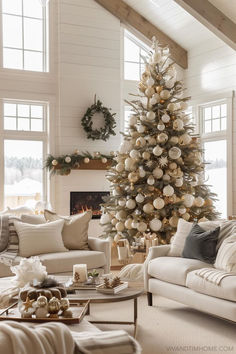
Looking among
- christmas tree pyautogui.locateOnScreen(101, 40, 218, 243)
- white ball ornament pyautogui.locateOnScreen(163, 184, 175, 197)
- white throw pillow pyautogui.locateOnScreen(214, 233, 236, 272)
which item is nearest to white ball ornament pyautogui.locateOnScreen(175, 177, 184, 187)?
christmas tree pyautogui.locateOnScreen(101, 40, 218, 243)

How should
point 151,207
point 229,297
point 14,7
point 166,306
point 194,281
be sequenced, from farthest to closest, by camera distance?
point 14,7 < point 151,207 < point 166,306 < point 194,281 < point 229,297

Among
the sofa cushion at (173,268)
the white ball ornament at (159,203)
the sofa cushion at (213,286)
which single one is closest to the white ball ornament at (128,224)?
the white ball ornament at (159,203)

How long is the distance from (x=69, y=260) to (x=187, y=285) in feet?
4.63

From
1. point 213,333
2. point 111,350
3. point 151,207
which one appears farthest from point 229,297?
point 151,207

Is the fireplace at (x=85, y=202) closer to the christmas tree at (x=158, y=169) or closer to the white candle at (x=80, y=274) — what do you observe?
the christmas tree at (x=158, y=169)

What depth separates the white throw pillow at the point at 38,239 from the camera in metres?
5.30

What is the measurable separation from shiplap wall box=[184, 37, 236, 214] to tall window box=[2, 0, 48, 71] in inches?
109

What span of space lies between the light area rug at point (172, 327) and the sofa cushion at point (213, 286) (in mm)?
326

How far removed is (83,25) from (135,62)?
129 cm

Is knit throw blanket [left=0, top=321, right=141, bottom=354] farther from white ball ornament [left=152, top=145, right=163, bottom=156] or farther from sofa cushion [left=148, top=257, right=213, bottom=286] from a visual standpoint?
white ball ornament [left=152, top=145, right=163, bottom=156]

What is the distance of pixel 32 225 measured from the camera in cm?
551

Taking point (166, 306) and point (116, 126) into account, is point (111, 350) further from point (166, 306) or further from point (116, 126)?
point (116, 126)

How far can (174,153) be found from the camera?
6.56m

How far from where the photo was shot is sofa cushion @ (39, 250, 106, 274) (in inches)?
200
